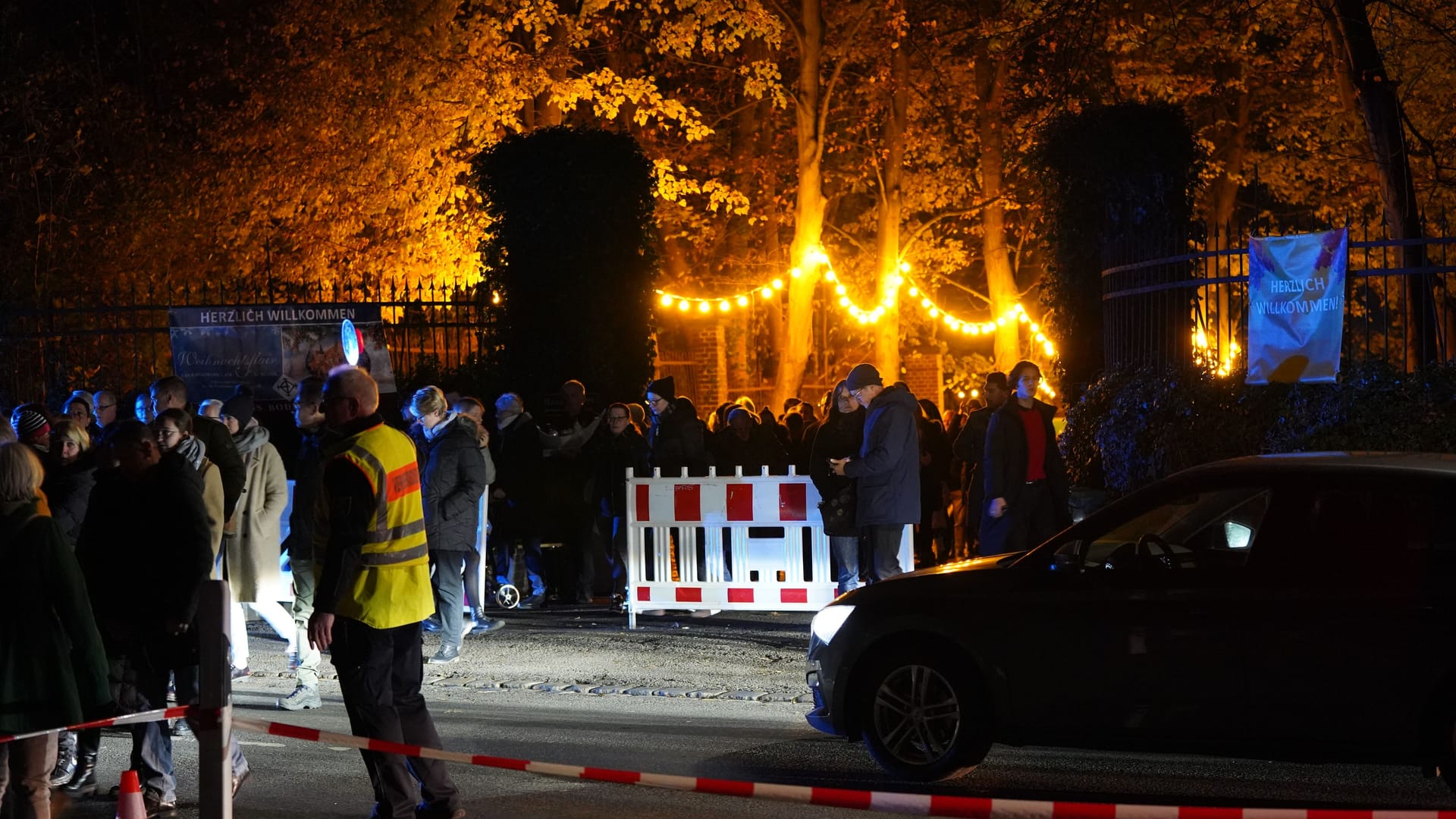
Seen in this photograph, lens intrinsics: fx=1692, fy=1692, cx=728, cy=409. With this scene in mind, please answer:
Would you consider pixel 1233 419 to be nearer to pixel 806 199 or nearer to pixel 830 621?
pixel 830 621

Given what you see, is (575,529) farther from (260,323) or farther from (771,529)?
(260,323)

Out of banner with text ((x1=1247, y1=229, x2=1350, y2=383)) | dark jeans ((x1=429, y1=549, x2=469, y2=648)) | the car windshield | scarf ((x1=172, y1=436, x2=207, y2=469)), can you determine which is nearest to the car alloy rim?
the car windshield

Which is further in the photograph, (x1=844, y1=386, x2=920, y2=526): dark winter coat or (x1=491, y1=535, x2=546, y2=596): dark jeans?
(x1=491, y1=535, x2=546, y2=596): dark jeans

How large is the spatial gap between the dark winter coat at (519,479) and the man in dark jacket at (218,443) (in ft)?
16.1

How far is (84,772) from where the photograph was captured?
26.9ft

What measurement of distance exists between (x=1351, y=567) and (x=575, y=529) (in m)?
8.91

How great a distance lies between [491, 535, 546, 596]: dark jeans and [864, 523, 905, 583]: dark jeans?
12.6ft

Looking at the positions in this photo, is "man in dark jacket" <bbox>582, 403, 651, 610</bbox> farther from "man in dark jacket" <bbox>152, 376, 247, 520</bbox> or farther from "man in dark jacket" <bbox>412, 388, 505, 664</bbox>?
"man in dark jacket" <bbox>152, 376, 247, 520</bbox>

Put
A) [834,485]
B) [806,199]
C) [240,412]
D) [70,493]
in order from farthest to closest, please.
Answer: [806,199] → [834,485] → [240,412] → [70,493]

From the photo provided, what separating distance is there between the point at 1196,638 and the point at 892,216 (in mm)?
29245

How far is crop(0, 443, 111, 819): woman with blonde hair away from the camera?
6.07m

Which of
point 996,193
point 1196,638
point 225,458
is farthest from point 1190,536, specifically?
point 996,193

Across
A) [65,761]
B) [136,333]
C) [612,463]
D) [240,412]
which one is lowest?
[65,761]

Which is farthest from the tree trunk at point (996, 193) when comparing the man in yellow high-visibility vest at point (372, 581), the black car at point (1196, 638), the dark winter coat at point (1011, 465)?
the man in yellow high-visibility vest at point (372, 581)
